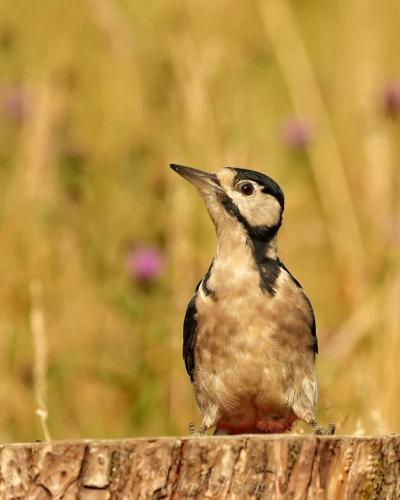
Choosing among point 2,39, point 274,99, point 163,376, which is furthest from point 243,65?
point 274,99

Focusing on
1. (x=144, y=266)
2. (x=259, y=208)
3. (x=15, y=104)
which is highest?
(x=15, y=104)

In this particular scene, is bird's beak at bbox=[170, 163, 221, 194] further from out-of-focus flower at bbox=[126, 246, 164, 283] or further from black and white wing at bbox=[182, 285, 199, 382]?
out-of-focus flower at bbox=[126, 246, 164, 283]

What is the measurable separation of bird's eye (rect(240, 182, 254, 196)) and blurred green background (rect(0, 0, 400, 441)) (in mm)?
1364

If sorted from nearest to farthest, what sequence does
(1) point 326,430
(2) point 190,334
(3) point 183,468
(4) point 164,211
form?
(3) point 183,468
(1) point 326,430
(2) point 190,334
(4) point 164,211

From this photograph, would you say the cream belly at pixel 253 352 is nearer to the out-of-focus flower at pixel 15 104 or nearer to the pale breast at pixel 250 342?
the pale breast at pixel 250 342

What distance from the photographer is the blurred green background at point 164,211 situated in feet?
21.6

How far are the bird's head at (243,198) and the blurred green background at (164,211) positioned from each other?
1.27 metres

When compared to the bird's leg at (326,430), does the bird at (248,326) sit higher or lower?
higher

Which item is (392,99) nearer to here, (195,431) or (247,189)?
(247,189)

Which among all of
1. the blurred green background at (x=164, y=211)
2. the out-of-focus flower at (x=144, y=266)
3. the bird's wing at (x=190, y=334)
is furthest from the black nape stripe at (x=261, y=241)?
the out-of-focus flower at (x=144, y=266)

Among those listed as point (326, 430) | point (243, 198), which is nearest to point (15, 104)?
point (243, 198)

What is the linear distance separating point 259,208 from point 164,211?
7.97 feet

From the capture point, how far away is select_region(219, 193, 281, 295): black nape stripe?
4.75 meters

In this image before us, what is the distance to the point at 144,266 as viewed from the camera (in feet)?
21.6
